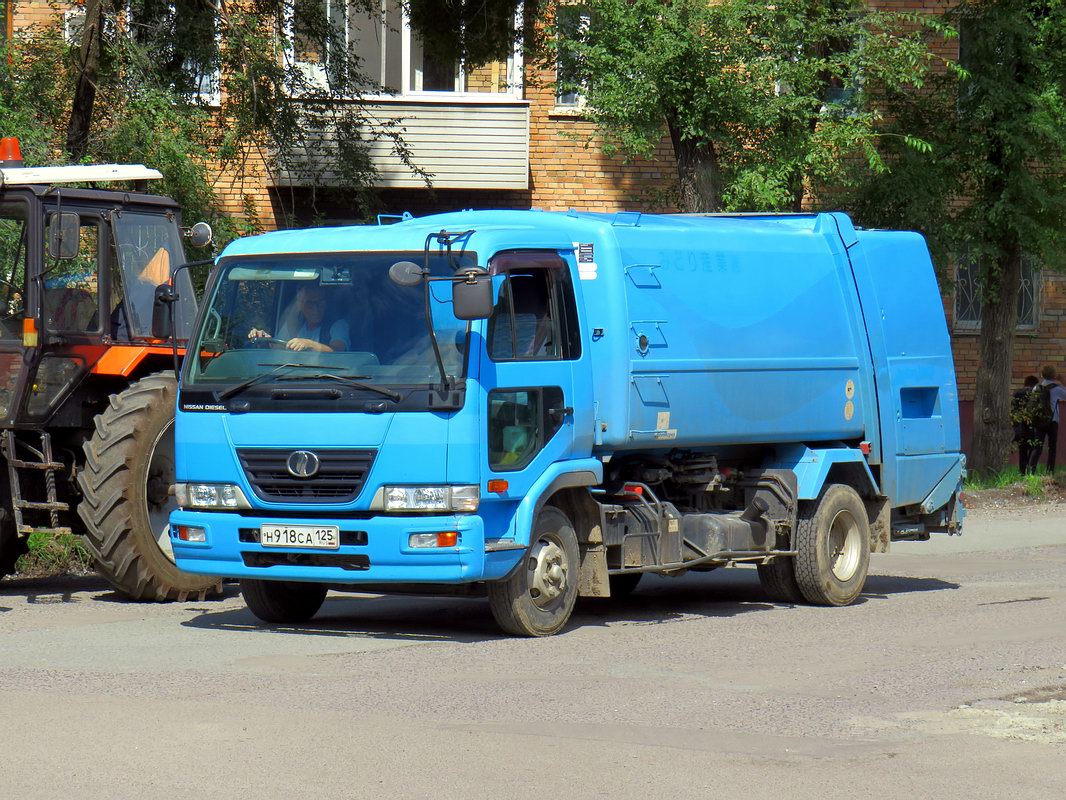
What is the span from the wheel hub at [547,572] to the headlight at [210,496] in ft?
5.68

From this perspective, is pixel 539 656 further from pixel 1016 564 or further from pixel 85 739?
pixel 1016 564

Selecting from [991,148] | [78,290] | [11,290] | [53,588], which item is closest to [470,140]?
[991,148]

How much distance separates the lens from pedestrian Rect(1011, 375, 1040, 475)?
26.1 m

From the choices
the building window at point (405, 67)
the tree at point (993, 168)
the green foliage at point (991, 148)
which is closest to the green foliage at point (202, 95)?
the building window at point (405, 67)

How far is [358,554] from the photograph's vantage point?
394 inches

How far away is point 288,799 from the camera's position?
6.22 meters

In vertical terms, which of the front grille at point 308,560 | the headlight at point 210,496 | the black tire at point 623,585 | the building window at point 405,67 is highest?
the building window at point 405,67

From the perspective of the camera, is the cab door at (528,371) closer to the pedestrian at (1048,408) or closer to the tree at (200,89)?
the tree at (200,89)

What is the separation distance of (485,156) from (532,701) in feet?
59.6

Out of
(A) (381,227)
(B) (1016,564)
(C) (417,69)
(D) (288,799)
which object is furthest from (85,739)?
(C) (417,69)

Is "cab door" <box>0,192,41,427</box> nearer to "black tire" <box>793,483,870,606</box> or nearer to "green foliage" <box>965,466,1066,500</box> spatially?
"black tire" <box>793,483,870,606</box>

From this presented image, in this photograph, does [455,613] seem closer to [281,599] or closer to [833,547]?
[281,599]

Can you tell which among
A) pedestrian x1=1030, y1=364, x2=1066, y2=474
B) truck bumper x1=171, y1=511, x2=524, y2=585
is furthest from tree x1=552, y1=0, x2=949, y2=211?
truck bumper x1=171, y1=511, x2=524, y2=585

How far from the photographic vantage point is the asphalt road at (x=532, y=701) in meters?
6.61
